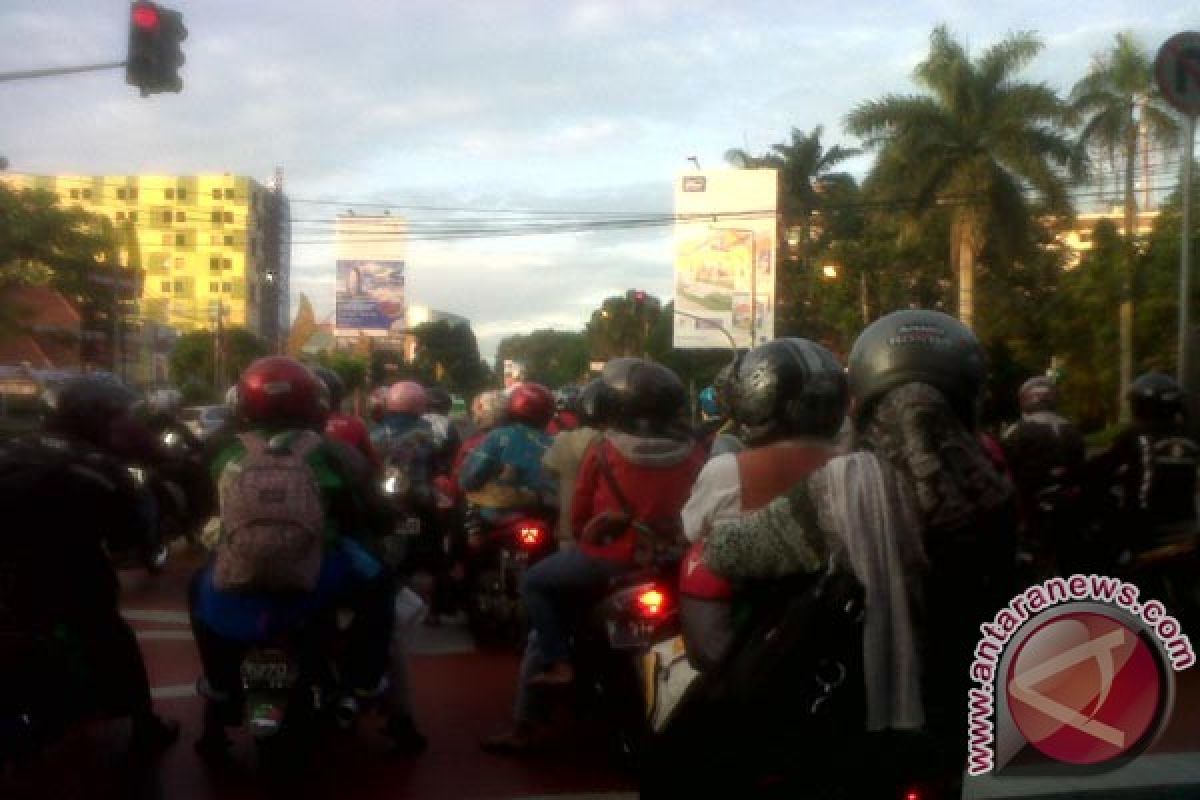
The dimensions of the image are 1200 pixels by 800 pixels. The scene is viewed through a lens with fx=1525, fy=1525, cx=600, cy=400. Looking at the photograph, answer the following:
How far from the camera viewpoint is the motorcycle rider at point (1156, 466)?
27.9 feet

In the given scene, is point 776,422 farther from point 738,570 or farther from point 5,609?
point 5,609

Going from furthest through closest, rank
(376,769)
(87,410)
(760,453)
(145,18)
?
(145,18)
(376,769)
(87,410)
(760,453)

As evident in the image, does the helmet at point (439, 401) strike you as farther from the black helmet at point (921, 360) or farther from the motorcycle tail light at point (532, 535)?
the black helmet at point (921, 360)

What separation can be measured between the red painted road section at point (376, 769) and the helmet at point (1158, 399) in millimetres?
3786

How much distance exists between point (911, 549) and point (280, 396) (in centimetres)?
315

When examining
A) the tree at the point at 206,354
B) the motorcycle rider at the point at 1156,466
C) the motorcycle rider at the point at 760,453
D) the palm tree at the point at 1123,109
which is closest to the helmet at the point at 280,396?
the motorcycle rider at the point at 760,453

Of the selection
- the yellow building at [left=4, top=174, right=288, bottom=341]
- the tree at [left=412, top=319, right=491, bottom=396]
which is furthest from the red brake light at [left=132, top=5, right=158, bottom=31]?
the yellow building at [left=4, top=174, right=288, bottom=341]

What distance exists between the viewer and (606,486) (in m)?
5.95

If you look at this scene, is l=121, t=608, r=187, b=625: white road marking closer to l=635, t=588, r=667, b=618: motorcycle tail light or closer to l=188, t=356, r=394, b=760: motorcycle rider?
l=188, t=356, r=394, b=760: motorcycle rider

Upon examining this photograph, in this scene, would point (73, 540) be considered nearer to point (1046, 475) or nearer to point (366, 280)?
point (1046, 475)

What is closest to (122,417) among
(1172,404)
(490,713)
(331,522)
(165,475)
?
(331,522)

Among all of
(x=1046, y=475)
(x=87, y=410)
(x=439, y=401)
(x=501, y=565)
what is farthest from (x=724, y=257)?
(x=87, y=410)

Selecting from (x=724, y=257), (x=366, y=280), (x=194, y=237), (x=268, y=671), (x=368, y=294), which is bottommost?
(x=268, y=671)

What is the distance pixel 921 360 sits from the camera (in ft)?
10.0
